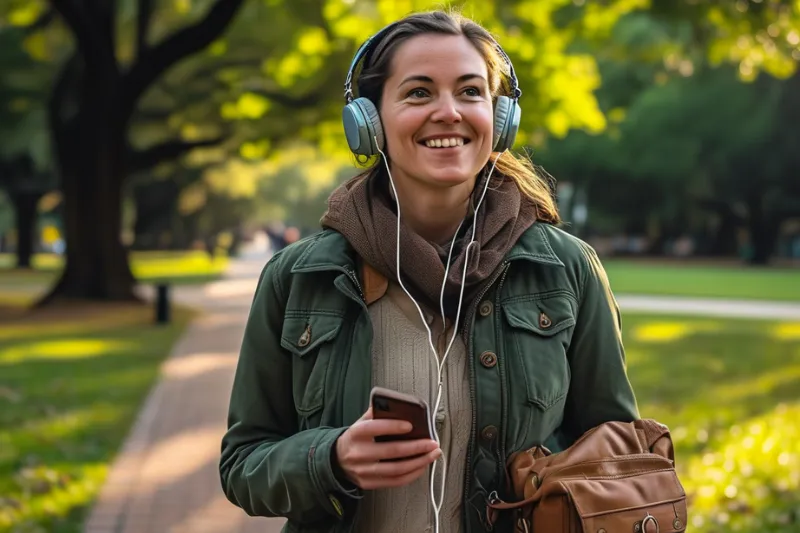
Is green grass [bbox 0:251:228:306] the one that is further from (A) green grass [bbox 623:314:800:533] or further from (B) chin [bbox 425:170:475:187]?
(B) chin [bbox 425:170:475:187]

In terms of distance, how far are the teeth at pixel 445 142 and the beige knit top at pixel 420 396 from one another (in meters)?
0.36

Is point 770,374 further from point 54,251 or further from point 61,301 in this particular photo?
point 54,251

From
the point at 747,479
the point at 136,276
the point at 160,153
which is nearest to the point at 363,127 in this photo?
the point at 747,479

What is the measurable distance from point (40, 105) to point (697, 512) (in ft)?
79.9

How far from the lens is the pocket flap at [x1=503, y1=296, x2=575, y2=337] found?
2.36 meters

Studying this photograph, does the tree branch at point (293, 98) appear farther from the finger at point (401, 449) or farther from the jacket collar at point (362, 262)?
the finger at point (401, 449)

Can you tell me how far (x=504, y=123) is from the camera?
2559 mm

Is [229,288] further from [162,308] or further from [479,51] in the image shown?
[479,51]

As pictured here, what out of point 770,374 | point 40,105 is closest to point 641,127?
point 40,105

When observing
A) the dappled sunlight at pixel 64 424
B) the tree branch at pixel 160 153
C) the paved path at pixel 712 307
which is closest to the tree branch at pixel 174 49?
the tree branch at pixel 160 153

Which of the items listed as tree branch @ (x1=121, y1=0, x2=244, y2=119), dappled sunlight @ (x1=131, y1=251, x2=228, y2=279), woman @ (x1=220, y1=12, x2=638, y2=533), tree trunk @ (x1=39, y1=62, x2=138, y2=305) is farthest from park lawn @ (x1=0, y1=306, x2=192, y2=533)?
dappled sunlight @ (x1=131, y1=251, x2=228, y2=279)

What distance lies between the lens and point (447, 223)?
98.9 inches

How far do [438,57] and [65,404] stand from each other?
354 inches

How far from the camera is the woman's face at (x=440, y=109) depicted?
7.79 feet
